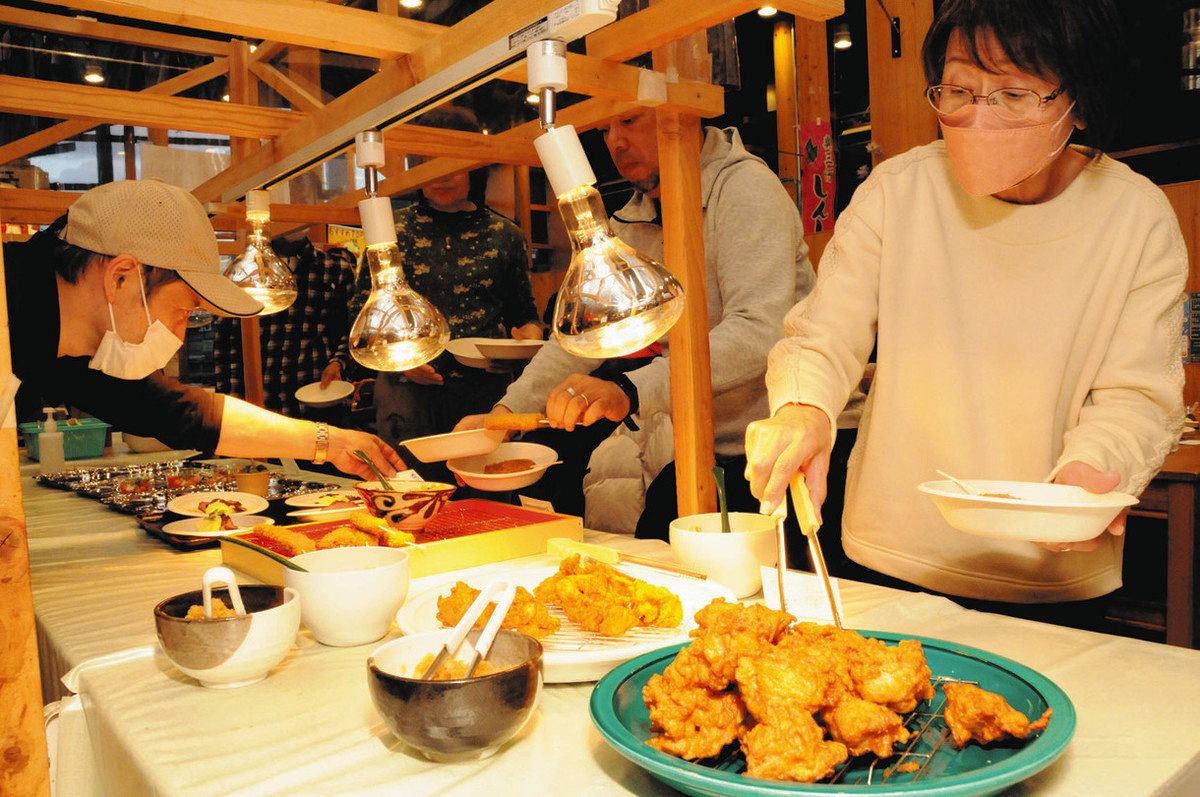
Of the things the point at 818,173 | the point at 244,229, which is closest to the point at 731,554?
the point at 244,229

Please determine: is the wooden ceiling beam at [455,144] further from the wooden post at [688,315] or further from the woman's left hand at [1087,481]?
the woman's left hand at [1087,481]

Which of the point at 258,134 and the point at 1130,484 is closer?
the point at 1130,484

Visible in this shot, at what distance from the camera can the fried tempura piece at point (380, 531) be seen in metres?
1.56

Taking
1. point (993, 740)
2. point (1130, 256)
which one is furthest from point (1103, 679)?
point (1130, 256)

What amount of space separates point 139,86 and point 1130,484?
7.66 meters

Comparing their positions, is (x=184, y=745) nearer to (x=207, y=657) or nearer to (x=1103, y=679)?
(x=207, y=657)

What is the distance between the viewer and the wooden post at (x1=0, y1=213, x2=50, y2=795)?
0.72 meters

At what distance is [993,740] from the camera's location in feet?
2.60

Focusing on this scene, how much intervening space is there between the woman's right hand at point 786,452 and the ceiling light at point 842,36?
6352 mm

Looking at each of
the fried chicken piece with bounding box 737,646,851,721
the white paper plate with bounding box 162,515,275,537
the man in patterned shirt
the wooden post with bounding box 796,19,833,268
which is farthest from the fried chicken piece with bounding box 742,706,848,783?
the wooden post with bounding box 796,19,833,268

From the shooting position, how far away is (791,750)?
0.74m

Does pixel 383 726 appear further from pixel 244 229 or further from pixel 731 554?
pixel 244 229

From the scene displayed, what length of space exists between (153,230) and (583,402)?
1.10 m

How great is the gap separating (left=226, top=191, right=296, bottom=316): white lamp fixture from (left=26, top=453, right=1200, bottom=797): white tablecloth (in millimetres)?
1214
